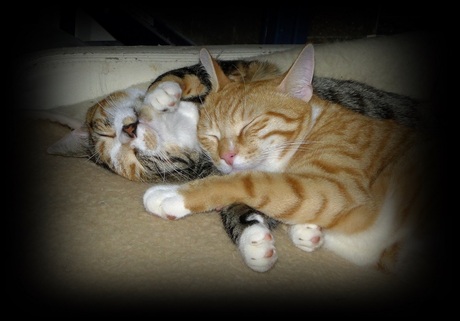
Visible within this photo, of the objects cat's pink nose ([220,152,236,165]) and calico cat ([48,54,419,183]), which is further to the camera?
calico cat ([48,54,419,183])

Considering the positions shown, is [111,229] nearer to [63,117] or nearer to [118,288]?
[118,288]

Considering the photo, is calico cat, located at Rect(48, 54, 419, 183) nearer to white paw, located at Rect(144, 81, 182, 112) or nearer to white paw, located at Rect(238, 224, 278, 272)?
white paw, located at Rect(144, 81, 182, 112)

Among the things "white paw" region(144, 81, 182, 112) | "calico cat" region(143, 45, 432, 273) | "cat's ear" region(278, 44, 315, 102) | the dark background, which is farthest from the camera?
the dark background

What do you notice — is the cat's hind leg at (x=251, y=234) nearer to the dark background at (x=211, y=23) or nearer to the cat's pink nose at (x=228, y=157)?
the cat's pink nose at (x=228, y=157)

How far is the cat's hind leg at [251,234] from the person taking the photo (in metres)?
1.05

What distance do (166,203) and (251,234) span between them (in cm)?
25

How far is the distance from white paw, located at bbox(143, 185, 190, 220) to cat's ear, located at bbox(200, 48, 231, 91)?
461mm

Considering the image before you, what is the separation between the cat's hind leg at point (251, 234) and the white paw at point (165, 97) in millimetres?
415

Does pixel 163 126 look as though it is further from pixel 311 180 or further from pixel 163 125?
pixel 311 180

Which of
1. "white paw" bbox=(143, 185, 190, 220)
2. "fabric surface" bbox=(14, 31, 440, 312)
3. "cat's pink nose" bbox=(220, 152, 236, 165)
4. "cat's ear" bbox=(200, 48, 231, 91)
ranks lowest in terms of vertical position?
"fabric surface" bbox=(14, 31, 440, 312)

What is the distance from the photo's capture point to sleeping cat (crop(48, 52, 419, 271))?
1418 millimetres

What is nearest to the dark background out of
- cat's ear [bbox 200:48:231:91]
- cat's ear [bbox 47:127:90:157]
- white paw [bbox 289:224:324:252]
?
cat's ear [bbox 47:127:90:157]

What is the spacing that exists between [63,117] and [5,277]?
0.92m

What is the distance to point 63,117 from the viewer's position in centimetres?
174
